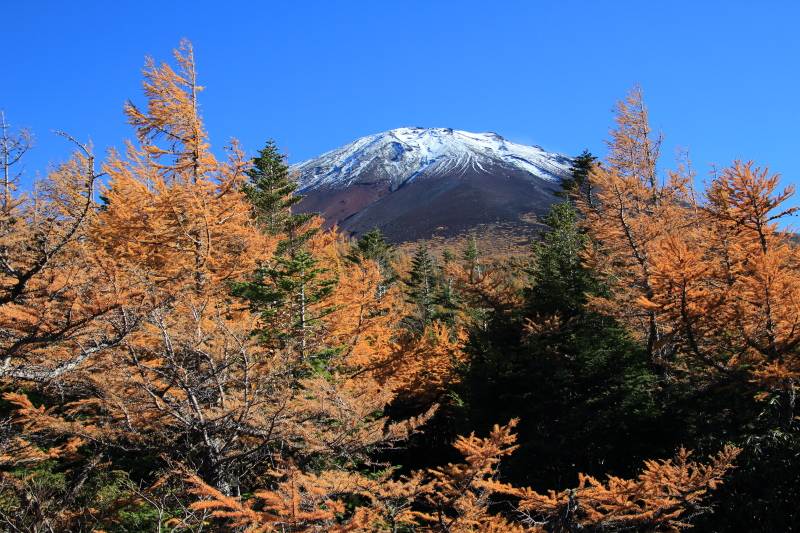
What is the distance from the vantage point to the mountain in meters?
119

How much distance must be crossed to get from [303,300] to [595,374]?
7.92 m

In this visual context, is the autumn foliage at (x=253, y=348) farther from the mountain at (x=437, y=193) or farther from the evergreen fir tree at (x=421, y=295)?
the mountain at (x=437, y=193)

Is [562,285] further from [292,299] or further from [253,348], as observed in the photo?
[253,348]

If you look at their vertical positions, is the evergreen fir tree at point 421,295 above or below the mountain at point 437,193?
below

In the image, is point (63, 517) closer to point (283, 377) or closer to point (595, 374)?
point (283, 377)

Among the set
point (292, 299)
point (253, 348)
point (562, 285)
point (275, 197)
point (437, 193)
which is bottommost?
point (253, 348)

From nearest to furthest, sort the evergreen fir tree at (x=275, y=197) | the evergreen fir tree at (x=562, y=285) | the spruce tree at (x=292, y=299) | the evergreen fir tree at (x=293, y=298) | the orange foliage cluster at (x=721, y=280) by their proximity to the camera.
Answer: the orange foliage cluster at (x=721, y=280)
the spruce tree at (x=292, y=299)
the evergreen fir tree at (x=293, y=298)
the evergreen fir tree at (x=562, y=285)
the evergreen fir tree at (x=275, y=197)

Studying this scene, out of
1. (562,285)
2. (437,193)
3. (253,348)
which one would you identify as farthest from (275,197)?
(437,193)

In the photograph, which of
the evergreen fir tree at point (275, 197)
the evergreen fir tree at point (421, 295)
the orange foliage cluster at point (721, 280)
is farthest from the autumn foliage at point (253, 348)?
the evergreen fir tree at point (421, 295)

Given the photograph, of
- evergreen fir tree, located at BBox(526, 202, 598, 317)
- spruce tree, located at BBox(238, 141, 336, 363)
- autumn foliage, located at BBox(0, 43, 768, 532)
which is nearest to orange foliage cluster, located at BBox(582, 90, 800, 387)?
autumn foliage, located at BBox(0, 43, 768, 532)

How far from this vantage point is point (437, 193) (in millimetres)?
155000

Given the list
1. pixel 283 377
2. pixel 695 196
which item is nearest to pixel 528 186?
pixel 695 196

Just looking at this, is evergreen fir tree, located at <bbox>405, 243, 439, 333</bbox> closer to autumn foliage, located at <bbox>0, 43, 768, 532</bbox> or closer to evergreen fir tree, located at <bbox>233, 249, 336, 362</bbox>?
autumn foliage, located at <bbox>0, 43, 768, 532</bbox>

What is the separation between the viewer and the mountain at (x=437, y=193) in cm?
11866
